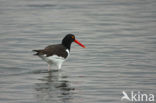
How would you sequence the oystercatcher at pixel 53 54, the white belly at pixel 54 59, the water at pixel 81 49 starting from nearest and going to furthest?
the water at pixel 81 49
the oystercatcher at pixel 53 54
the white belly at pixel 54 59

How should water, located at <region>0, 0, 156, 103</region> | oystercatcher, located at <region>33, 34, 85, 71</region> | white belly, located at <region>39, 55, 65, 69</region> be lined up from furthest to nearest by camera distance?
1. white belly, located at <region>39, 55, 65, 69</region>
2. oystercatcher, located at <region>33, 34, 85, 71</region>
3. water, located at <region>0, 0, 156, 103</region>

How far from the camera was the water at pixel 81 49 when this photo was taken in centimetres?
1028

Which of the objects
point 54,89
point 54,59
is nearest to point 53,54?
point 54,59

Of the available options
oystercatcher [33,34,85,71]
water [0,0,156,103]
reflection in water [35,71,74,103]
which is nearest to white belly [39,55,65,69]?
oystercatcher [33,34,85,71]

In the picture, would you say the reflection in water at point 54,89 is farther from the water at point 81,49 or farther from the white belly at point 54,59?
the white belly at point 54,59

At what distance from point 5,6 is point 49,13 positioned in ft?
9.87

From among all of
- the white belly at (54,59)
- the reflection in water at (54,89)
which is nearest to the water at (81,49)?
the reflection in water at (54,89)

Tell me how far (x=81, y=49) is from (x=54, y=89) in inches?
233

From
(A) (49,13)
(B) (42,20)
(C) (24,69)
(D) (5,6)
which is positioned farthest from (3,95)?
(D) (5,6)

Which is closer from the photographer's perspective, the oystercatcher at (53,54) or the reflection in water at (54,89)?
the reflection in water at (54,89)

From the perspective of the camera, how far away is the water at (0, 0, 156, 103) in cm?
1028

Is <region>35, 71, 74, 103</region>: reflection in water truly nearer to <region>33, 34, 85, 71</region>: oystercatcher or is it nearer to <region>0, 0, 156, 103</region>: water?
<region>0, 0, 156, 103</region>: water

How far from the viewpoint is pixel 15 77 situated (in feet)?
38.1

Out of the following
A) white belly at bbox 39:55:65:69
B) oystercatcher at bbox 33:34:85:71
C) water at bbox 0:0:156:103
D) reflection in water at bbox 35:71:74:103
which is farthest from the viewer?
white belly at bbox 39:55:65:69
